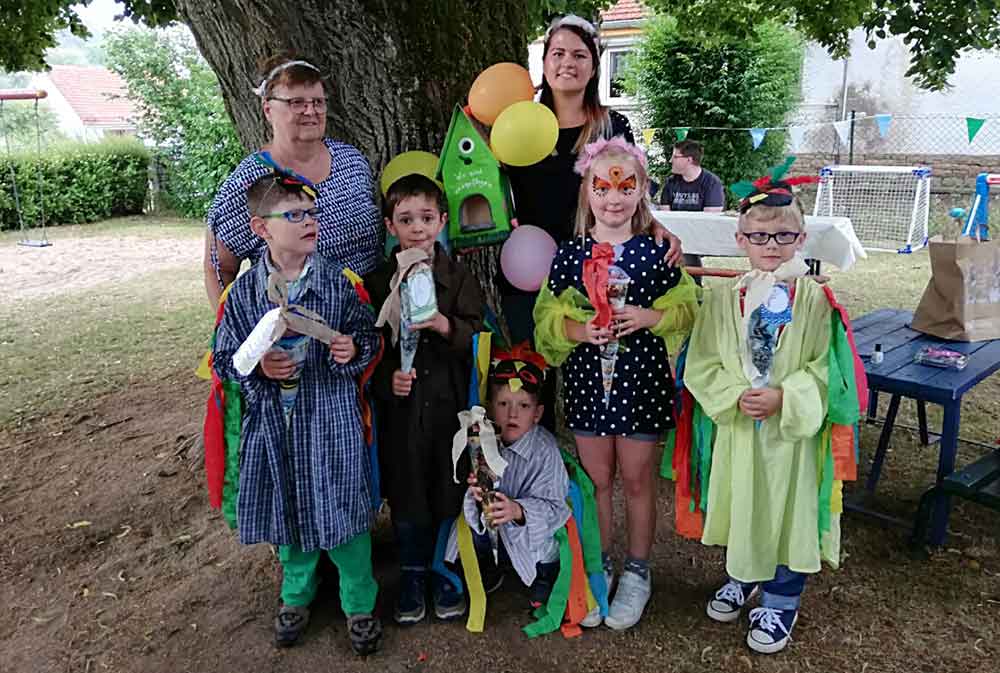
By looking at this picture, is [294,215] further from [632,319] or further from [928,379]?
[928,379]

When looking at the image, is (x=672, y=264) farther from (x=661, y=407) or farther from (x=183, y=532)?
(x=183, y=532)

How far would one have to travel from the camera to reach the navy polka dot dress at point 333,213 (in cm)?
254

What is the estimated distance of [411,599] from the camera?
2.79m

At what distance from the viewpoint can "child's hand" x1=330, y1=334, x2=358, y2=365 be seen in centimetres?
238

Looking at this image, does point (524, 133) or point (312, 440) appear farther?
point (524, 133)

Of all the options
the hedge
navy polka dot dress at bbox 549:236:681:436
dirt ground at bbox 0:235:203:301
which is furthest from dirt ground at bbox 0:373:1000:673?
the hedge

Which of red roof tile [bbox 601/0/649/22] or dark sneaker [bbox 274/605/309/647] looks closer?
dark sneaker [bbox 274/605/309/647]

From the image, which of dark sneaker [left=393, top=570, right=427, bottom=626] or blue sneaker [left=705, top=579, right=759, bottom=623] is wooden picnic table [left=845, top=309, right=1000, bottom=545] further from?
dark sneaker [left=393, top=570, right=427, bottom=626]

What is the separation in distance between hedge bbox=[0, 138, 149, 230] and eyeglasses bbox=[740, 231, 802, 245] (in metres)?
16.6

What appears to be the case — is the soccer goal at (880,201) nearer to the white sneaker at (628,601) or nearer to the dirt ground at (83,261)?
the white sneaker at (628,601)

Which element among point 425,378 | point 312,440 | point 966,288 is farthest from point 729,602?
point 966,288

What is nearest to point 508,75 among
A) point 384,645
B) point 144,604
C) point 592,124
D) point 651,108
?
point 592,124

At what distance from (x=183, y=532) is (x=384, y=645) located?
1437mm

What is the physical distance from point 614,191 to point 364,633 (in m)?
1.69
